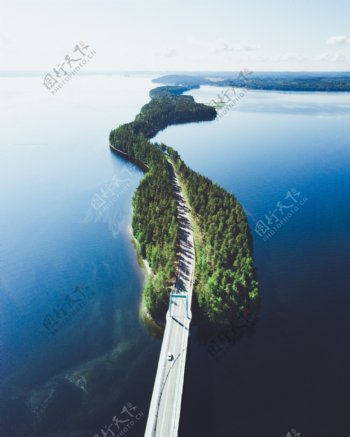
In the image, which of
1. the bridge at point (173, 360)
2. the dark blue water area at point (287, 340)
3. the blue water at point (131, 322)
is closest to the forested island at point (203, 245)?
the bridge at point (173, 360)

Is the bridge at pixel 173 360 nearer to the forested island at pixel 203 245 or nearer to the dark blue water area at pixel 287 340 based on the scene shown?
the forested island at pixel 203 245

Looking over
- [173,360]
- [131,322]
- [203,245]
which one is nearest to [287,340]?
[173,360]

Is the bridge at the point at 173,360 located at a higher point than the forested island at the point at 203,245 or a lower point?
lower

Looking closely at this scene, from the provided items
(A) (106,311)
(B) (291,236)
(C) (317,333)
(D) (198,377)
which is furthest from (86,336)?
(B) (291,236)

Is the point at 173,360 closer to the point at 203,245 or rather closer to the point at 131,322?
the point at 131,322

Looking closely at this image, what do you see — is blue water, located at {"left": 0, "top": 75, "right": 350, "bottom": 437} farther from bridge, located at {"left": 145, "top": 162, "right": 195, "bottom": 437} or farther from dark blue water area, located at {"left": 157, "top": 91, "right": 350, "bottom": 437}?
bridge, located at {"left": 145, "top": 162, "right": 195, "bottom": 437}

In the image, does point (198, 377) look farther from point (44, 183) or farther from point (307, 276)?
point (44, 183)

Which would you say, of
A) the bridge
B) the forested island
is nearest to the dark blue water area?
the bridge
